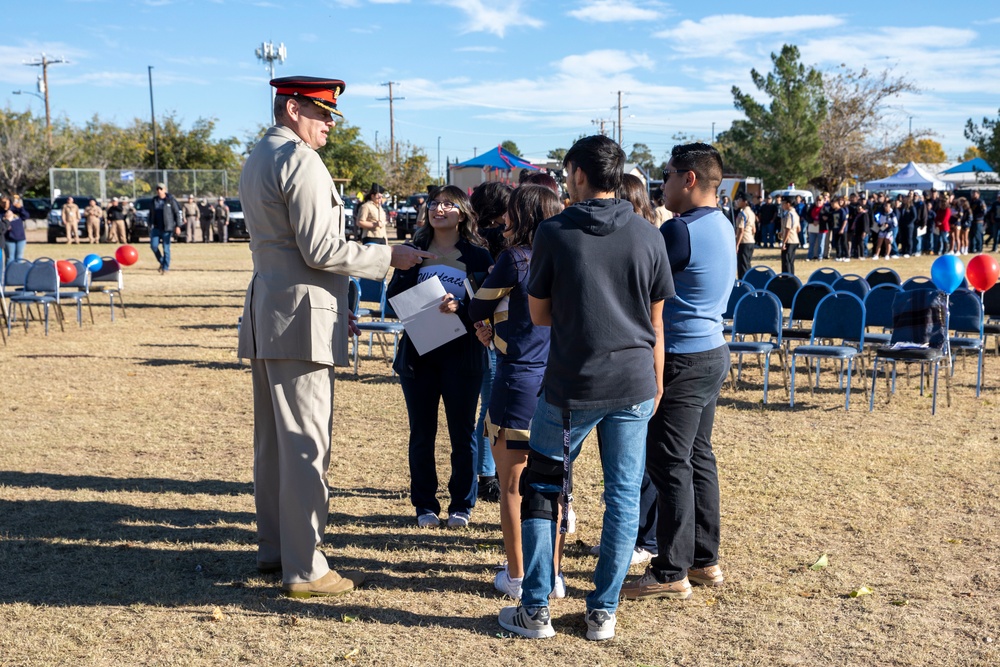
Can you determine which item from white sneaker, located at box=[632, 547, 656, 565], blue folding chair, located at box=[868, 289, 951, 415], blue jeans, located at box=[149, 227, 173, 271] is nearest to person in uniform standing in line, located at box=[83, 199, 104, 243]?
blue jeans, located at box=[149, 227, 173, 271]

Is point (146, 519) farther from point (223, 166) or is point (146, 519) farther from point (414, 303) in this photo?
point (223, 166)

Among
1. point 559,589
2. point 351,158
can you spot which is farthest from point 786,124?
point 559,589

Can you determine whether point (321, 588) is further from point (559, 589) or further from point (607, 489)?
point (607, 489)

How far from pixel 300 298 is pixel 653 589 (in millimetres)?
2000

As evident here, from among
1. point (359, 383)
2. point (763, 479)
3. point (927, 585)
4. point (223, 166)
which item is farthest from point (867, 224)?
point (223, 166)

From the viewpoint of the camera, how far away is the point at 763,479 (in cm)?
642

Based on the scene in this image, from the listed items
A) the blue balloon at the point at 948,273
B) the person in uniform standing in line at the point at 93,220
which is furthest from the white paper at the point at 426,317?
the person in uniform standing in line at the point at 93,220

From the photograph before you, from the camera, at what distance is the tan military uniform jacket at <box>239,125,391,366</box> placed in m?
4.13

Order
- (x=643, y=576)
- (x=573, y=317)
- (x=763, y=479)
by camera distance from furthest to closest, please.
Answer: (x=763, y=479) < (x=643, y=576) < (x=573, y=317)

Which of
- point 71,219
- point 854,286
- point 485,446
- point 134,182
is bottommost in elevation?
point 485,446

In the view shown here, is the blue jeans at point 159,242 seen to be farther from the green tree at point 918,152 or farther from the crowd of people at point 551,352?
the green tree at point 918,152

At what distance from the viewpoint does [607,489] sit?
3873mm

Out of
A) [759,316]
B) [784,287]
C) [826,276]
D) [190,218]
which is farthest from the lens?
[190,218]

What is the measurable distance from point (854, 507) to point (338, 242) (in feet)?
11.4
